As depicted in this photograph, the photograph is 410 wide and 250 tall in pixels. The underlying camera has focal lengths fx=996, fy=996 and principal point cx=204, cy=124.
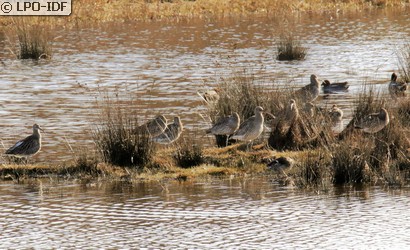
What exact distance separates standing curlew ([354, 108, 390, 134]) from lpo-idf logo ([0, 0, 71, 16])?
95.7 feet

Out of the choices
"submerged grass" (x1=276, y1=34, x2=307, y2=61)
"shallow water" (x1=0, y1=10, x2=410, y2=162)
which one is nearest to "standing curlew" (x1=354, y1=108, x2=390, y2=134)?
"shallow water" (x1=0, y1=10, x2=410, y2=162)

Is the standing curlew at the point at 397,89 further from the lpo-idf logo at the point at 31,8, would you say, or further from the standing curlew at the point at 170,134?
the lpo-idf logo at the point at 31,8

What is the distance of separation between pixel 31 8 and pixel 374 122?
103ft

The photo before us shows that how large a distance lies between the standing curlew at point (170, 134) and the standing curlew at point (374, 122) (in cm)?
288

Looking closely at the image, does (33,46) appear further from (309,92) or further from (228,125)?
(228,125)

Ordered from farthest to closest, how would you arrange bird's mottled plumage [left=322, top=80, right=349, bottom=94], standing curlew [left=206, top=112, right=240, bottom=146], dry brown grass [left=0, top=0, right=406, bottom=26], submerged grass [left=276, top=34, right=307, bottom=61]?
dry brown grass [left=0, top=0, right=406, bottom=26] < submerged grass [left=276, top=34, right=307, bottom=61] < bird's mottled plumage [left=322, top=80, right=349, bottom=94] < standing curlew [left=206, top=112, right=240, bottom=146]

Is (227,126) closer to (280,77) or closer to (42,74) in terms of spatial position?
(280,77)

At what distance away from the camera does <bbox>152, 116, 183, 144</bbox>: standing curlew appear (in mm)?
15977

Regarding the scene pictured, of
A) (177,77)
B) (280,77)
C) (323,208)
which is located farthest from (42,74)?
(323,208)

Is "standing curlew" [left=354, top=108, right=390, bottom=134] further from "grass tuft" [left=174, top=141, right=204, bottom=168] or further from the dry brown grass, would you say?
the dry brown grass

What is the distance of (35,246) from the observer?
10727mm

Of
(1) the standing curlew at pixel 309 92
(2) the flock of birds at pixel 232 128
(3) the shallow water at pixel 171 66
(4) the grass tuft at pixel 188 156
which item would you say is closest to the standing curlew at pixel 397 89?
(3) the shallow water at pixel 171 66

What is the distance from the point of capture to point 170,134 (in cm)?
1614

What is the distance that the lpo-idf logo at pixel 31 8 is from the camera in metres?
43.5
